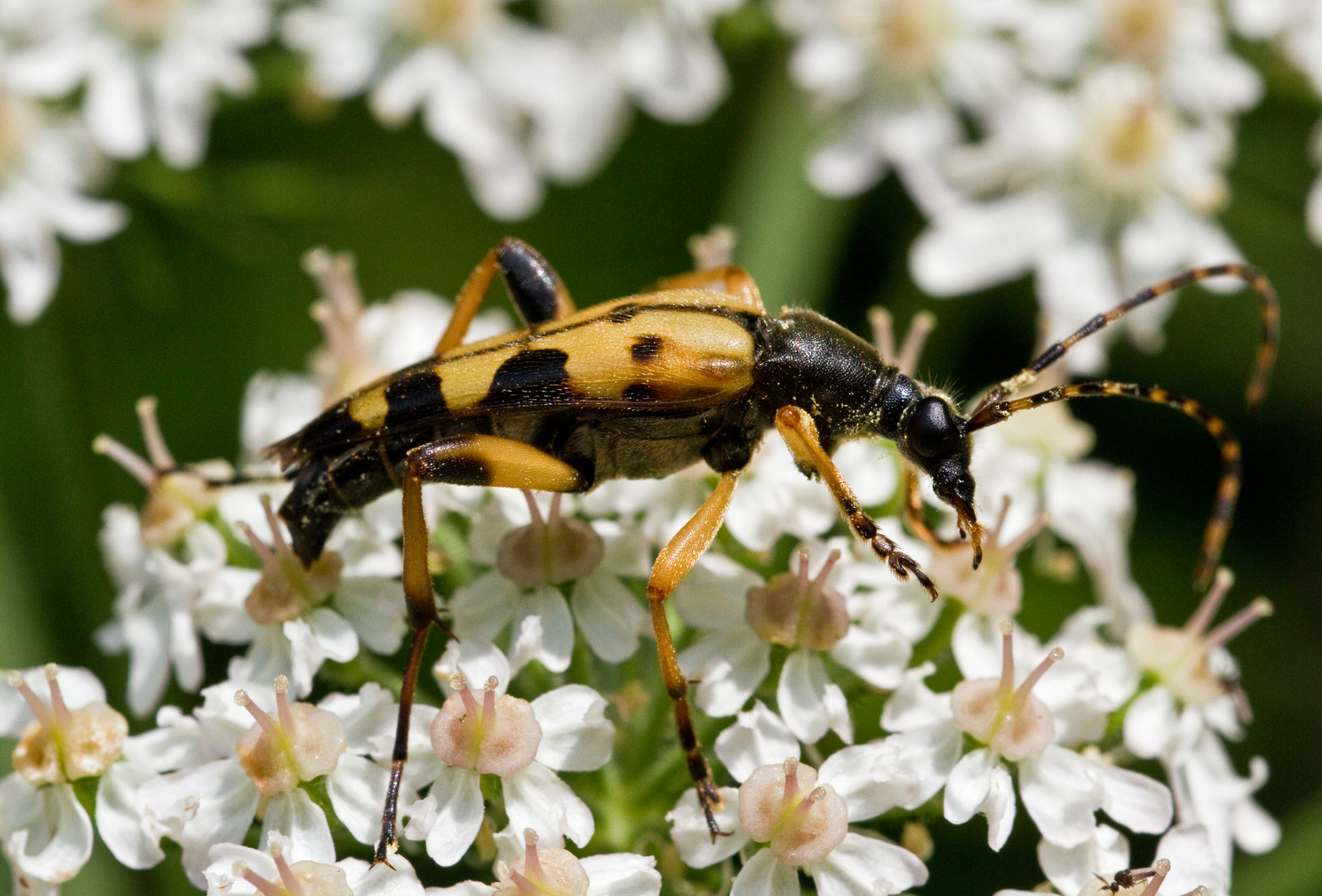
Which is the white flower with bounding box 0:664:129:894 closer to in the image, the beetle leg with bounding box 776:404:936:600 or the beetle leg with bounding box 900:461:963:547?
the beetle leg with bounding box 776:404:936:600

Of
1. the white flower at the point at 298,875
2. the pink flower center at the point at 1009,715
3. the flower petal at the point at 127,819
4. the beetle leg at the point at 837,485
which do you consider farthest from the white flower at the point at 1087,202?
the flower petal at the point at 127,819

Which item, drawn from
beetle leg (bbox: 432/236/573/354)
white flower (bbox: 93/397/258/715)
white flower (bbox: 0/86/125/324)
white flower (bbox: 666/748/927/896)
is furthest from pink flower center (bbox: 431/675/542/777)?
white flower (bbox: 0/86/125/324)

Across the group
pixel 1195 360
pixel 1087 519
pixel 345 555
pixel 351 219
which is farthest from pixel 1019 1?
pixel 345 555

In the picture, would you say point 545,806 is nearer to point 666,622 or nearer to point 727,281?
point 666,622

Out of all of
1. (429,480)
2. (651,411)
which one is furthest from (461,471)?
(651,411)

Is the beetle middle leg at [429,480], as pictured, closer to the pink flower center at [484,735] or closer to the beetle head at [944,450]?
the pink flower center at [484,735]

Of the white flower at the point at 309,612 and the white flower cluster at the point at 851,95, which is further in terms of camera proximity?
the white flower cluster at the point at 851,95
